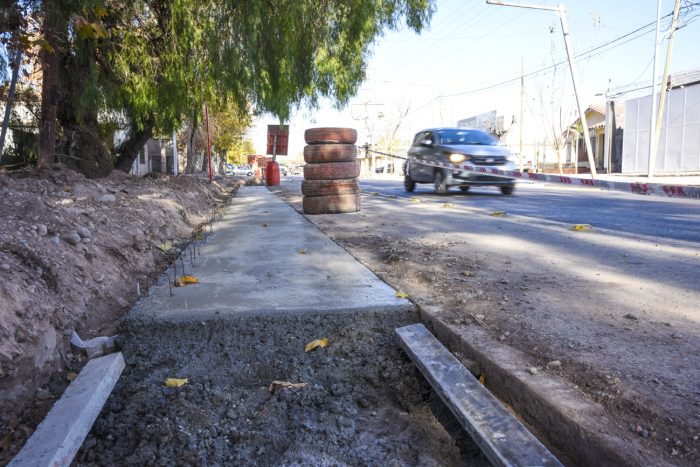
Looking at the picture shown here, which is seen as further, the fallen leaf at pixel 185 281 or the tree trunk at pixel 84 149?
the tree trunk at pixel 84 149

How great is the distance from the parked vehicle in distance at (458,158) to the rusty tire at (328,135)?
4.36m

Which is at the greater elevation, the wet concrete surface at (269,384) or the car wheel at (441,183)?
the car wheel at (441,183)

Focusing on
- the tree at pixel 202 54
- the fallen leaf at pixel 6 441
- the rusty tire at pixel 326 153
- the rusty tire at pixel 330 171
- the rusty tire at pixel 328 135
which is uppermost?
the tree at pixel 202 54

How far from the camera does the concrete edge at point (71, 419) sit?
1.64 meters

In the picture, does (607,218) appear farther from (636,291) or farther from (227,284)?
(227,284)

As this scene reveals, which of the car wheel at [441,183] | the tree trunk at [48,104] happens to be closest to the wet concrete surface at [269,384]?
the tree trunk at [48,104]

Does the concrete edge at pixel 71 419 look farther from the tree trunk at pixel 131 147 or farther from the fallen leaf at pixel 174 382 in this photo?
the tree trunk at pixel 131 147

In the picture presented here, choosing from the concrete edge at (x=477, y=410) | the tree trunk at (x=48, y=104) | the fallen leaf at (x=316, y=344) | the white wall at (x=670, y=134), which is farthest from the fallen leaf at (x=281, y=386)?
the white wall at (x=670, y=134)

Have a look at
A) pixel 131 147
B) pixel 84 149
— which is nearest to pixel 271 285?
pixel 84 149

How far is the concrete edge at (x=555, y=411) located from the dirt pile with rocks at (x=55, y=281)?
1.86 metres

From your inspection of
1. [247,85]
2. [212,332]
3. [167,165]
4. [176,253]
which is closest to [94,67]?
[247,85]

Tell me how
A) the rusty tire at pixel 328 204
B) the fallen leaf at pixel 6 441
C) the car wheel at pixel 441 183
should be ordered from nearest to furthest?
1. the fallen leaf at pixel 6 441
2. the rusty tire at pixel 328 204
3. the car wheel at pixel 441 183

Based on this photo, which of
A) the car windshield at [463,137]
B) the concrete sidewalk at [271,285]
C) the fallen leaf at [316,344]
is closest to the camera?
the fallen leaf at [316,344]

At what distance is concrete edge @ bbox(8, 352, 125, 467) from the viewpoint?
164 centimetres
